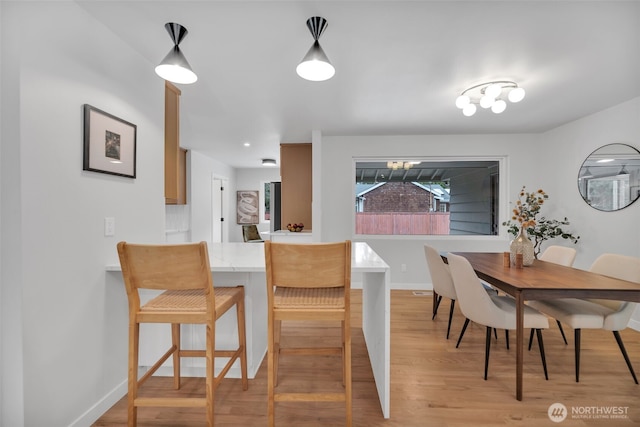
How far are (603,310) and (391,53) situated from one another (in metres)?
2.39

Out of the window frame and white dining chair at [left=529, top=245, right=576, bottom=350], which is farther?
the window frame

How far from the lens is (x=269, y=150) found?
207 inches

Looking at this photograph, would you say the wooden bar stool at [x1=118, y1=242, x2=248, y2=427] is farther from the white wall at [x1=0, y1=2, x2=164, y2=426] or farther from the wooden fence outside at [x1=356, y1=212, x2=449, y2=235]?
the wooden fence outside at [x1=356, y1=212, x2=449, y2=235]

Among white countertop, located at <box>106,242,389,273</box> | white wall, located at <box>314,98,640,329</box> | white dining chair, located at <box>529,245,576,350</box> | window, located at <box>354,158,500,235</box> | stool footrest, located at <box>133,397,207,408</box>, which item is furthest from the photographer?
window, located at <box>354,158,500,235</box>

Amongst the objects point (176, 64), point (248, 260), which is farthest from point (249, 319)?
point (176, 64)

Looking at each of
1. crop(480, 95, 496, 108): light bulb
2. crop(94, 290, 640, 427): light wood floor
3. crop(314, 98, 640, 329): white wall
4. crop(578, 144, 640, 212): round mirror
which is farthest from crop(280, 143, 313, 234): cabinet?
crop(578, 144, 640, 212): round mirror

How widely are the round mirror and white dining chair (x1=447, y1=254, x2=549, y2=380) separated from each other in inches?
81.3

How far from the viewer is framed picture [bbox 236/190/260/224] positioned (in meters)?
7.45

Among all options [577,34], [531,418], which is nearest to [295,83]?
[577,34]

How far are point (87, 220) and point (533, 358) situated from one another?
3.28 metres

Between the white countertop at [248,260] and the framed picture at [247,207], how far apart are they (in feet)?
17.0

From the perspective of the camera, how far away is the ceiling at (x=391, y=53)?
5.20 feet

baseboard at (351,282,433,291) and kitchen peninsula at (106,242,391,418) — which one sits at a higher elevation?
kitchen peninsula at (106,242,391,418)

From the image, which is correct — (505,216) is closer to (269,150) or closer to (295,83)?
(295,83)
